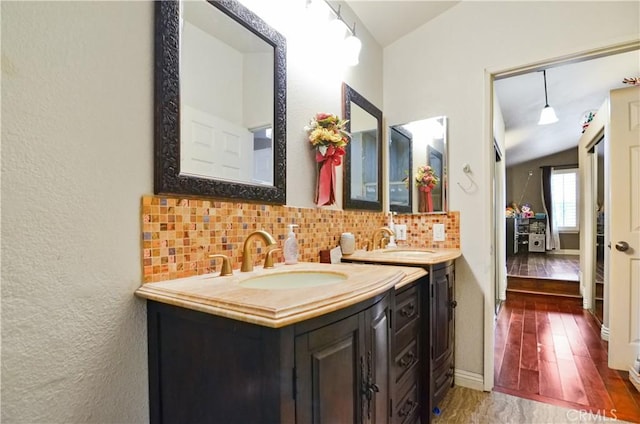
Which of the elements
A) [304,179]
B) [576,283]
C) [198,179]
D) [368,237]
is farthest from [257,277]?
[576,283]

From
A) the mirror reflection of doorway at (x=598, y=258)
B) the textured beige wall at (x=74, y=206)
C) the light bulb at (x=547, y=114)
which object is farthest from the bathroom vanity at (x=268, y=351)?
the mirror reflection of doorway at (x=598, y=258)

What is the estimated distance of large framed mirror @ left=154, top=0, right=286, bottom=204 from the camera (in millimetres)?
1010

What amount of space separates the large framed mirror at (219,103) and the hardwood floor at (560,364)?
6.87 feet

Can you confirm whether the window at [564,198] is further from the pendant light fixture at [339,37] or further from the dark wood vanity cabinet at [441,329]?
the pendant light fixture at [339,37]

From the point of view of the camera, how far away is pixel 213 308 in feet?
2.49

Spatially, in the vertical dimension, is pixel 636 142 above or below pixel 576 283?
above

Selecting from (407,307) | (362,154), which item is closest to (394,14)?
(362,154)

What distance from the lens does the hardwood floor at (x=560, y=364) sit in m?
1.90

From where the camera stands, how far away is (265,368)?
70 centimetres

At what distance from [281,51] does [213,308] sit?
1.24 meters

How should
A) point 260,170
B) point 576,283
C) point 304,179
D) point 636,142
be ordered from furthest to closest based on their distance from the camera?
point 576,283 < point 636,142 < point 304,179 < point 260,170

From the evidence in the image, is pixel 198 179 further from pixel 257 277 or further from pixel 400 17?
pixel 400 17

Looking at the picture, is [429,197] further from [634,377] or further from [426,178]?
[634,377]

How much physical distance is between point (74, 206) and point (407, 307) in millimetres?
1319
